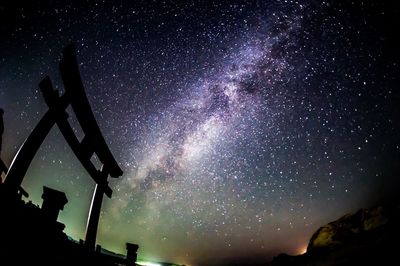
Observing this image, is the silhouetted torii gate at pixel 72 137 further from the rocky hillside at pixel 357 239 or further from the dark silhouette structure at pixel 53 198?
the rocky hillside at pixel 357 239

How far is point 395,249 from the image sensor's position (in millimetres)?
4469

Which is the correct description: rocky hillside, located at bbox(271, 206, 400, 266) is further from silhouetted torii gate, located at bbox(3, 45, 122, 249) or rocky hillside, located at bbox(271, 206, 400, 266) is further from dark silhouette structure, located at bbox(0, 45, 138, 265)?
silhouetted torii gate, located at bbox(3, 45, 122, 249)

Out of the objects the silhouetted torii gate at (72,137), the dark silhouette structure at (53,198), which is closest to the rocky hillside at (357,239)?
the dark silhouette structure at (53,198)

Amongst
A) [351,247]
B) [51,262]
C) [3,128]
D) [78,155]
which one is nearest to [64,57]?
[3,128]

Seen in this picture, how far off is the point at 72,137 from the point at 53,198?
4.61 feet

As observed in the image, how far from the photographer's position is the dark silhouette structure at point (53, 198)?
2.98 metres

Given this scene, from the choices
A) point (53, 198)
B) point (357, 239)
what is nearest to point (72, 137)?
point (53, 198)

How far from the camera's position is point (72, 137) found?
5.21m

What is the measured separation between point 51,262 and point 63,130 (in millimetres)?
2575

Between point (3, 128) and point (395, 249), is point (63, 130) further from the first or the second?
point (395, 249)

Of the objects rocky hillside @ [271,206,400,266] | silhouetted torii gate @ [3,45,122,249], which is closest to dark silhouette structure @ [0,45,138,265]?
silhouetted torii gate @ [3,45,122,249]

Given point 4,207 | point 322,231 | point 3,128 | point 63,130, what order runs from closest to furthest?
point 4,207 < point 3,128 < point 63,130 < point 322,231

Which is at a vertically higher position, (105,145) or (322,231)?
(322,231)

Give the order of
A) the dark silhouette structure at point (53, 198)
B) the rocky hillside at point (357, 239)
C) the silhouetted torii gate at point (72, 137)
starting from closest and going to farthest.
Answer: the dark silhouette structure at point (53, 198), the silhouetted torii gate at point (72, 137), the rocky hillside at point (357, 239)
